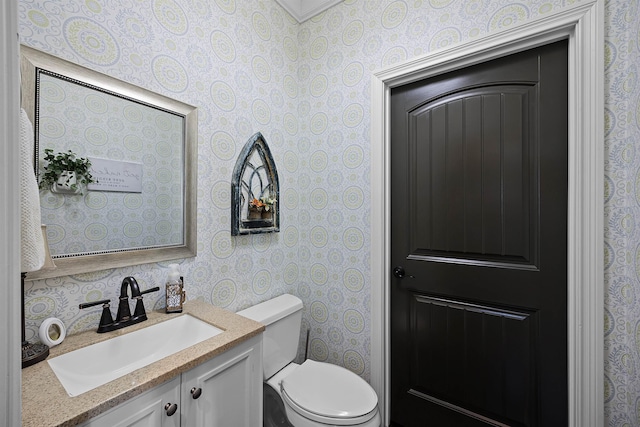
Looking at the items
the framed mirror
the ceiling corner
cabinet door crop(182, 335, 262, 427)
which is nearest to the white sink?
cabinet door crop(182, 335, 262, 427)

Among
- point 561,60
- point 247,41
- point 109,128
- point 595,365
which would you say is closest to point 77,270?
point 109,128

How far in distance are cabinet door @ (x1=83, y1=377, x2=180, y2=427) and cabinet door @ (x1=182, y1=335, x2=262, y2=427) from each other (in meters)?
0.03

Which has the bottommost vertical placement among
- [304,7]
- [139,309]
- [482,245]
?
[139,309]

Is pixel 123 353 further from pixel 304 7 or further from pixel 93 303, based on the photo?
pixel 304 7

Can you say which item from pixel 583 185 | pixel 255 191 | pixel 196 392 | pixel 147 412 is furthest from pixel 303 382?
pixel 583 185

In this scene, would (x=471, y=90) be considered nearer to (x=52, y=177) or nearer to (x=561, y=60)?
(x=561, y=60)

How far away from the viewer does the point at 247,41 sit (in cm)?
159

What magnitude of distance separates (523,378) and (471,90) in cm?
138

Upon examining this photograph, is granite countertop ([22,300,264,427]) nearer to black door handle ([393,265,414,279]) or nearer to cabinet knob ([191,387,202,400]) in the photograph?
cabinet knob ([191,387,202,400])

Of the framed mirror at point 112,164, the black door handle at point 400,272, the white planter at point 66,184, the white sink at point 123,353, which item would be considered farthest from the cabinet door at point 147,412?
the black door handle at point 400,272

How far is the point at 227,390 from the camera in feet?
3.21

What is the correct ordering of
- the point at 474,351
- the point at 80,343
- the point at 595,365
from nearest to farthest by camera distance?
the point at 80,343, the point at 595,365, the point at 474,351

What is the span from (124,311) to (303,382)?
34.3 inches

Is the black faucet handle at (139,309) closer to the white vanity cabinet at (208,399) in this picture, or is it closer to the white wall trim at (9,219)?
the white vanity cabinet at (208,399)
